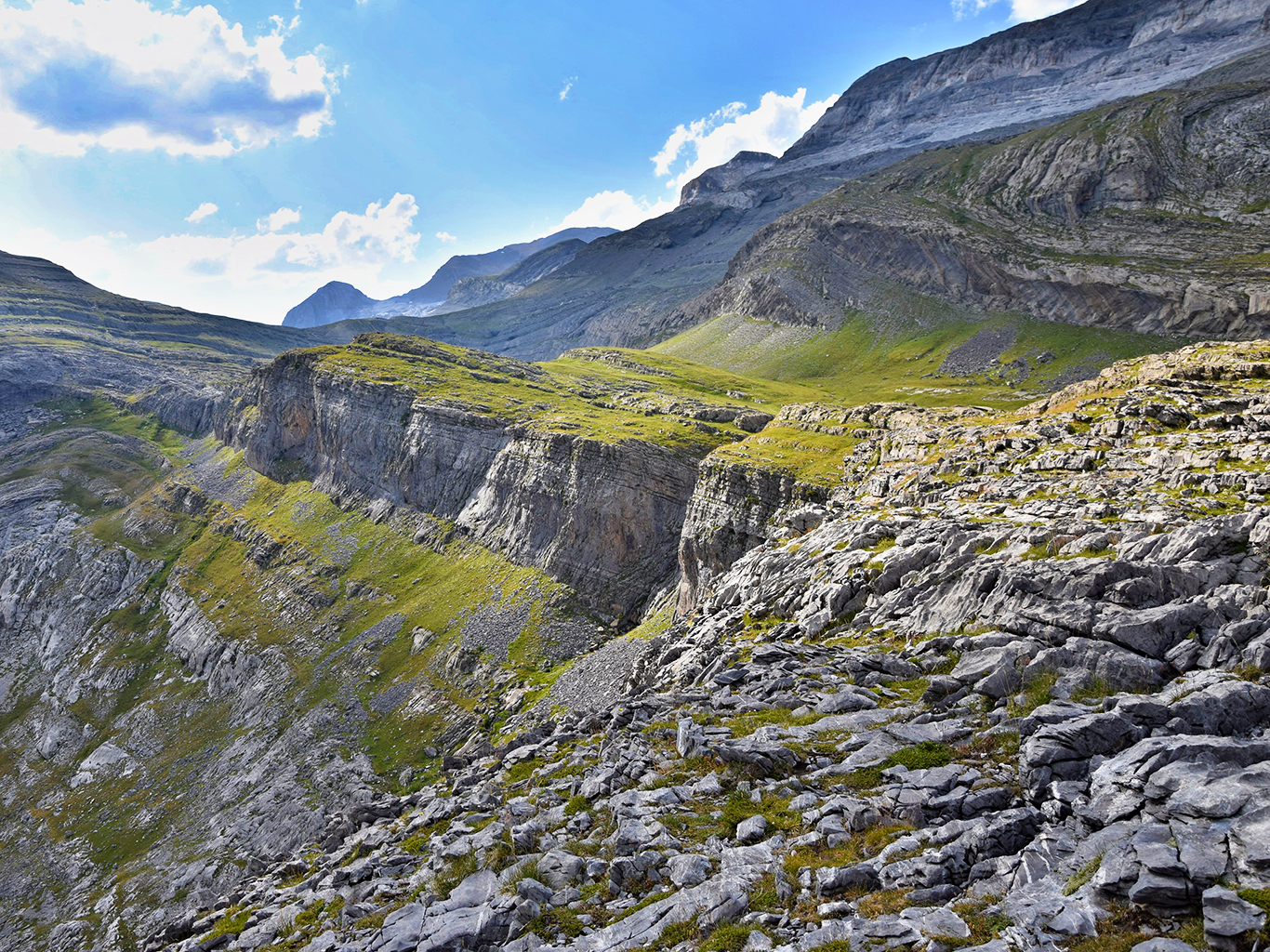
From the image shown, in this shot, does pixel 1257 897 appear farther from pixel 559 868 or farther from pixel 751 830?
pixel 559 868

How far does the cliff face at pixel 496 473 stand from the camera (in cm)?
7844

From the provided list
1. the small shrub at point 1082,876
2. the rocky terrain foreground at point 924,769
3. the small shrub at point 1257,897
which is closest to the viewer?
the small shrub at point 1257,897

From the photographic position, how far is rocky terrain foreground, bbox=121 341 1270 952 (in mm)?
11000

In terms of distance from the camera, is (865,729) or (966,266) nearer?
(865,729)

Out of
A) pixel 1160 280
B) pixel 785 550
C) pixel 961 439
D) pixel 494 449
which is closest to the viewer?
pixel 785 550

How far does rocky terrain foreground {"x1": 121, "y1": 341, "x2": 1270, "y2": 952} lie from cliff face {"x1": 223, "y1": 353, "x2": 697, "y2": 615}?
4499 cm

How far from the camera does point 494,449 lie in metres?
97.2

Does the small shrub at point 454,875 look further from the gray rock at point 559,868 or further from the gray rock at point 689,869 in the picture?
the gray rock at point 689,869

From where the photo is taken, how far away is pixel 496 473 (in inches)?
3691

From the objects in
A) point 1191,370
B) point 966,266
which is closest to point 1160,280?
point 966,266

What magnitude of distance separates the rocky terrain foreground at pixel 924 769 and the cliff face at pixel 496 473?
45.0 m

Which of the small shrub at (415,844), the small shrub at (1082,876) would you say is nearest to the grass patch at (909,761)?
the small shrub at (1082,876)

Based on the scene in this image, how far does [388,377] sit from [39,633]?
68618mm

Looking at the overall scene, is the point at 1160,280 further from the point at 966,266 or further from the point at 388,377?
the point at 388,377
